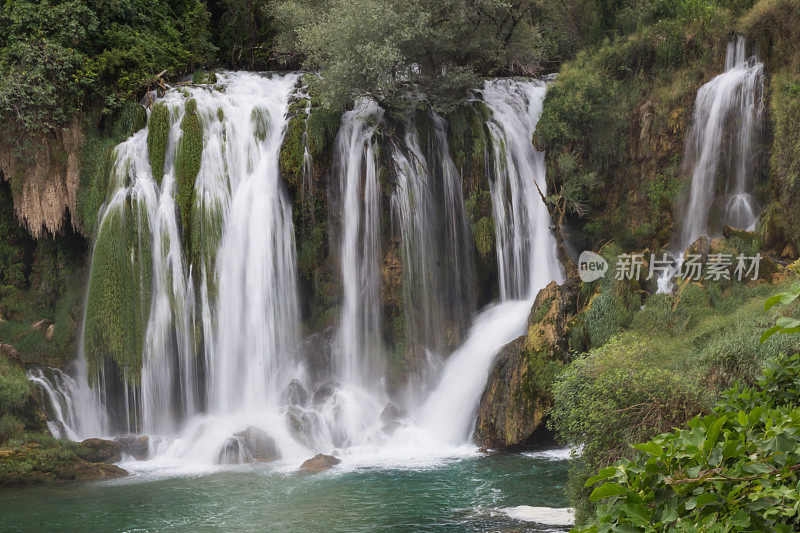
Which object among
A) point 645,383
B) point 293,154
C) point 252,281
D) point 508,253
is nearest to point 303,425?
point 252,281

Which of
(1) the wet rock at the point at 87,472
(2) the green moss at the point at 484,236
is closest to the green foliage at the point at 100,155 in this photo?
(1) the wet rock at the point at 87,472

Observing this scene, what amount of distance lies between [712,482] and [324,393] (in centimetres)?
1435

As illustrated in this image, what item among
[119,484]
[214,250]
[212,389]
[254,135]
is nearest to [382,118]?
[254,135]

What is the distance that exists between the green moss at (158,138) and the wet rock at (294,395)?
629 centimetres

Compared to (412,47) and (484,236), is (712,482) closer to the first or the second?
(484,236)

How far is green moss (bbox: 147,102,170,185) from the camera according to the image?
17859 mm

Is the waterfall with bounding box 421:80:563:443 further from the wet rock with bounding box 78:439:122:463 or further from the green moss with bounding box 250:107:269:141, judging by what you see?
the wet rock with bounding box 78:439:122:463

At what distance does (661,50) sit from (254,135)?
1120cm

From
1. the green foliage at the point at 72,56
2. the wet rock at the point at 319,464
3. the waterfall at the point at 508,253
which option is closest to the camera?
the wet rock at the point at 319,464

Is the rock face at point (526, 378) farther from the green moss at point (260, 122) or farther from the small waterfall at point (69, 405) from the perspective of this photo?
the small waterfall at point (69, 405)

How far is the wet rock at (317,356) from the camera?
1777cm

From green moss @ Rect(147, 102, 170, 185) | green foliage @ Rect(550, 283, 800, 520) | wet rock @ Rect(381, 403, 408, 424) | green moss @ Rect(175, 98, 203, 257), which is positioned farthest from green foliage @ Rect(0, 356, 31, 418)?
green foliage @ Rect(550, 283, 800, 520)

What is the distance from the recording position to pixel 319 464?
13.5m

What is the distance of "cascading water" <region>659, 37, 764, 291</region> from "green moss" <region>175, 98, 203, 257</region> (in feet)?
37.8
